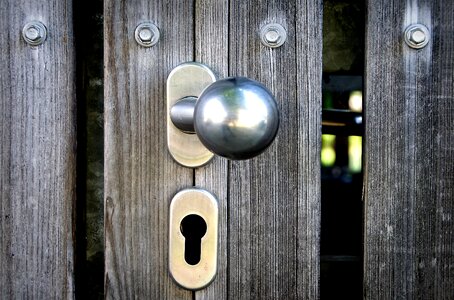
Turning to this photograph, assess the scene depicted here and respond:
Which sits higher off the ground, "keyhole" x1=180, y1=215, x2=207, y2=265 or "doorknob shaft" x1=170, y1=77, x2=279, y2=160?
"doorknob shaft" x1=170, y1=77, x2=279, y2=160

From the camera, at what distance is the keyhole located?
2.26 feet

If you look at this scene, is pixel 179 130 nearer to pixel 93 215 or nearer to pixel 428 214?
pixel 93 215

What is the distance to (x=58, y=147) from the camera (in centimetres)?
68

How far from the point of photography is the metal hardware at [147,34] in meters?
0.68

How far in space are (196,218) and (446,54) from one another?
39 cm

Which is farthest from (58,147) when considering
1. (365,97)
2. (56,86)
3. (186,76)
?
(365,97)

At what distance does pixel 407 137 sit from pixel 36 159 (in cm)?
48

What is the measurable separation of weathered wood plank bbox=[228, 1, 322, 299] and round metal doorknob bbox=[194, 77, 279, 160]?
Result: 17cm

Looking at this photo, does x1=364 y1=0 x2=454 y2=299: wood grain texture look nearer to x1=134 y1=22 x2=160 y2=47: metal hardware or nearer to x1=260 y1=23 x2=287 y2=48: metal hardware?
x1=260 y1=23 x2=287 y2=48: metal hardware

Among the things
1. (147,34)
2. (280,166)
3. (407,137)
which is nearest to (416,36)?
(407,137)

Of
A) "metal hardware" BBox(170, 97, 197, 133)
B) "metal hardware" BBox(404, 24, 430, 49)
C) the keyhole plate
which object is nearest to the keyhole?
the keyhole plate

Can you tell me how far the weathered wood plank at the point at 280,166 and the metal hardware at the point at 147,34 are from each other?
98 millimetres

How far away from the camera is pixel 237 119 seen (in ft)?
1.65

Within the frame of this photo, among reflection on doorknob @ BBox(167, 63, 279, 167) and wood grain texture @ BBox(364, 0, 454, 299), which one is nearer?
reflection on doorknob @ BBox(167, 63, 279, 167)
